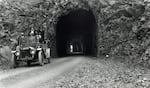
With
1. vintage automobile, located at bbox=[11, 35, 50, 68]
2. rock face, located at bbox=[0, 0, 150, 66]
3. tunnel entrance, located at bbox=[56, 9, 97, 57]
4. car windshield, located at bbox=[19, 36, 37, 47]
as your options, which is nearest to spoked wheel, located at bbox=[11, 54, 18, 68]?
vintage automobile, located at bbox=[11, 35, 50, 68]

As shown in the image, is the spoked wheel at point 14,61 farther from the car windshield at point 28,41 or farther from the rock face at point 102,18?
the rock face at point 102,18

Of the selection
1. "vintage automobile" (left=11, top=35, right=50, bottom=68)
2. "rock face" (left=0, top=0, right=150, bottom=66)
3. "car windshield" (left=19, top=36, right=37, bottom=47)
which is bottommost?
"vintage automobile" (left=11, top=35, right=50, bottom=68)

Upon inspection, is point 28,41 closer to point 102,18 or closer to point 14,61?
point 14,61

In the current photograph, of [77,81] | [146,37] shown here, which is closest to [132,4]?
[146,37]

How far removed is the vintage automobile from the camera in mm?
17636

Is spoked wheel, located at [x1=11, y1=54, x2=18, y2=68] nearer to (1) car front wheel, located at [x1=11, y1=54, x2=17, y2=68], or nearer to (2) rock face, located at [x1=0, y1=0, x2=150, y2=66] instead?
(1) car front wheel, located at [x1=11, y1=54, x2=17, y2=68]

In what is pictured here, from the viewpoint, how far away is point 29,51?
59.1 feet

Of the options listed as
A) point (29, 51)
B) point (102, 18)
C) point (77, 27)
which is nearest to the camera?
point (29, 51)

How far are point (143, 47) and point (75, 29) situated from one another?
20791 mm

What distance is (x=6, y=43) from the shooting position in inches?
872

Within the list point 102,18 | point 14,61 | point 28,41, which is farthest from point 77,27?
point 14,61

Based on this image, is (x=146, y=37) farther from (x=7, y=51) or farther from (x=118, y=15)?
(x=7, y=51)

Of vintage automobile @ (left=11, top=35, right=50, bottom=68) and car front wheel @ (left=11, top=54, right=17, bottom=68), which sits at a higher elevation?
vintage automobile @ (left=11, top=35, right=50, bottom=68)

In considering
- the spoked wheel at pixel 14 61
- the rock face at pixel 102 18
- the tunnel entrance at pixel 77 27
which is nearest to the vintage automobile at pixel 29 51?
the spoked wheel at pixel 14 61
